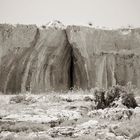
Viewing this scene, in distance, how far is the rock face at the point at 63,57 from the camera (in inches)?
920

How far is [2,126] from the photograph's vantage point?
41.5ft

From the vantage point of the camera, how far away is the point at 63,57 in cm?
2397

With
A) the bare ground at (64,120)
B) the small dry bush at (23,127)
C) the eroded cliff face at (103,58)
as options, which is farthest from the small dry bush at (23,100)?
the small dry bush at (23,127)

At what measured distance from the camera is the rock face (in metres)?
23.4

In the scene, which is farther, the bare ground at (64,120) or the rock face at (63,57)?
the rock face at (63,57)

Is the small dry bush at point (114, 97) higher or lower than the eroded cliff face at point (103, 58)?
lower

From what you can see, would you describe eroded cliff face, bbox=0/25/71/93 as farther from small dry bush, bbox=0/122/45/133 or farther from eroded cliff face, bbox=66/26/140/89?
small dry bush, bbox=0/122/45/133

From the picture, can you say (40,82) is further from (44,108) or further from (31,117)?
(31,117)

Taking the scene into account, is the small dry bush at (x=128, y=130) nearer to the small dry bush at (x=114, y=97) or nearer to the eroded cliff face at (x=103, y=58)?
the small dry bush at (x=114, y=97)

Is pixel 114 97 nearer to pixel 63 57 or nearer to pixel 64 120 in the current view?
pixel 64 120

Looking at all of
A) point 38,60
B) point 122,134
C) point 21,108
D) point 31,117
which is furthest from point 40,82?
point 122,134

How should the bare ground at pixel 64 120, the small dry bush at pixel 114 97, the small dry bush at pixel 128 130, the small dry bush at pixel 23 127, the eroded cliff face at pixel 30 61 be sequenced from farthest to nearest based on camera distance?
the eroded cliff face at pixel 30 61 → the small dry bush at pixel 114 97 → the small dry bush at pixel 23 127 → the bare ground at pixel 64 120 → the small dry bush at pixel 128 130

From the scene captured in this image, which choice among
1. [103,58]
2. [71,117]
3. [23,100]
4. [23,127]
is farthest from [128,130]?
[103,58]

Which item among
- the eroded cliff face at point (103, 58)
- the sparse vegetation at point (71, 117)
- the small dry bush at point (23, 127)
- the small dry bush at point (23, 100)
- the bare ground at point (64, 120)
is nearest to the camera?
the bare ground at point (64, 120)
